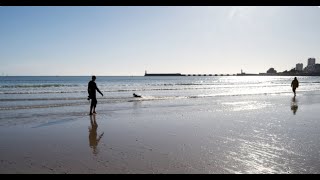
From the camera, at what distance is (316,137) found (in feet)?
25.6

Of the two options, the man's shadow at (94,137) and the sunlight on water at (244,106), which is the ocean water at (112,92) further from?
the man's shadow at (94,137)

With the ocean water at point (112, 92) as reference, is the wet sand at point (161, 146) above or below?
above

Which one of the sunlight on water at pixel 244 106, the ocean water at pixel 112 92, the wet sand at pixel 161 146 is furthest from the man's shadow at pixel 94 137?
the ocean water at pixel 112 92

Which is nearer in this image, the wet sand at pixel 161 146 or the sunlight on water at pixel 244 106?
the wet sand at pixel 161 146

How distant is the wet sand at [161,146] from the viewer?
5.31 metres

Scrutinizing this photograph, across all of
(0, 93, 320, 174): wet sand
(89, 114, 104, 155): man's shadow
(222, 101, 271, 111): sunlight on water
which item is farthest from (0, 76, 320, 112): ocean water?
(0, 93, 320, 174): wet sand

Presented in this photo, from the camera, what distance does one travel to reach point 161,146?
6871 millimetres

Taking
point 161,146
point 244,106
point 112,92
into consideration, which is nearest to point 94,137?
point 161,146

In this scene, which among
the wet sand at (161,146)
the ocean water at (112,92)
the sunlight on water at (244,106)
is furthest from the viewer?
the ocean water at (112,92)
